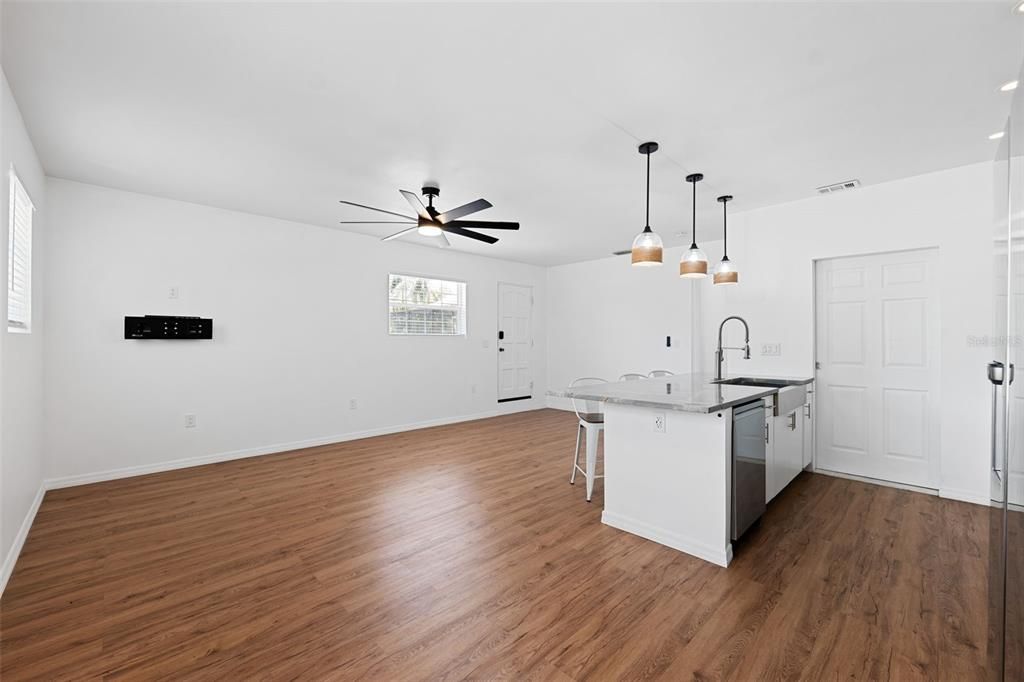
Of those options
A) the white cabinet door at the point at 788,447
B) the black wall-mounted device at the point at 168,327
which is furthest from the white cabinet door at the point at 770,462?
the black wall-mounted device at the point at 168,327

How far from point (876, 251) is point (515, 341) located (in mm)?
5032

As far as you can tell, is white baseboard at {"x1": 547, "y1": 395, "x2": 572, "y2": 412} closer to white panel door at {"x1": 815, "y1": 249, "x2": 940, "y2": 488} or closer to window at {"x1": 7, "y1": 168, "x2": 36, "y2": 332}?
white panel door at {"x1": 815, "y1": 249, "x2": 940, "y2": 488}

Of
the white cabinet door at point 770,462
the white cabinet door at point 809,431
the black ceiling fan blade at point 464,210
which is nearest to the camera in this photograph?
the white cabinet door at point 770,462

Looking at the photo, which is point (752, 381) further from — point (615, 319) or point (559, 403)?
point (559, 403)

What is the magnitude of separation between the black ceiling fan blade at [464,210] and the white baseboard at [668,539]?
97.4 inches

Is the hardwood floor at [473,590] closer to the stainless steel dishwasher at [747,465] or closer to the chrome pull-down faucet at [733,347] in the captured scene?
the stainless steel dishwasher at [747,465]

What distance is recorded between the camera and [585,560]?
99.1 inches

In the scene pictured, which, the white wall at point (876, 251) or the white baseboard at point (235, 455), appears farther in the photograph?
the white baseboard at point (235, 455)

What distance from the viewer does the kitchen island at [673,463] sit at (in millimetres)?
2475

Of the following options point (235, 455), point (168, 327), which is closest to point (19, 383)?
point (168, 327)

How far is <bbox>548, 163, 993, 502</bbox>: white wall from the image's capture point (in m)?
3.35

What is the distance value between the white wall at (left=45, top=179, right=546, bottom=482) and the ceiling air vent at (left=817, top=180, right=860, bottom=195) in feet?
15.3

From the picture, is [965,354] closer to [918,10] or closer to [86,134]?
[918,10]

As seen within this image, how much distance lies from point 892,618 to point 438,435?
4.67 meters
